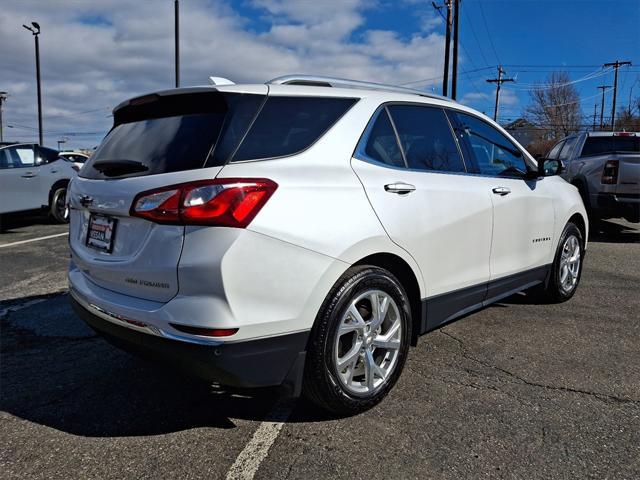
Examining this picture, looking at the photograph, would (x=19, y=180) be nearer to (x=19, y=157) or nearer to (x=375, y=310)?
(x=19, y=157)

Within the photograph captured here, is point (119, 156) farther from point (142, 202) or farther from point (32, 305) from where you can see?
point (32, 305)

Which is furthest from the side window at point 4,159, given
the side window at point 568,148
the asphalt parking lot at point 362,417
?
the side window at point 568,148

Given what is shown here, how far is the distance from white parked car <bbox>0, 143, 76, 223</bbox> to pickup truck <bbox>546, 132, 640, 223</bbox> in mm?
9685

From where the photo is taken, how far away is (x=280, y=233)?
7.75ft

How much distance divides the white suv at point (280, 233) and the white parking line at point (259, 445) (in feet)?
0.97

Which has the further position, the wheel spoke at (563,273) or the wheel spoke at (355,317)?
the wheel spoke at (563,273)

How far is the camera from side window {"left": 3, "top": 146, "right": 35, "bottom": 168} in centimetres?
995

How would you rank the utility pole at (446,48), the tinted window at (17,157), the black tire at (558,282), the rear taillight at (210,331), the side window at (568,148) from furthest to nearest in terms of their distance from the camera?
the utility pole at (446,48)
the side window at (568,148)
the tinted window at (17,157)
the black tire at (558,282)
the rear taillight at (210,331)

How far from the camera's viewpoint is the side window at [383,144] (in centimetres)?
296

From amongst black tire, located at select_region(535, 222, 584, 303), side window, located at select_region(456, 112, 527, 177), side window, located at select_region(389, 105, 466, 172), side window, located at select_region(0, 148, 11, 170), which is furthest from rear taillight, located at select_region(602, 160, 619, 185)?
side window, located at select_region(0, 148, 11, 170)

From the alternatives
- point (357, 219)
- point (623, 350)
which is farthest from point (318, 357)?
point (623, 350)

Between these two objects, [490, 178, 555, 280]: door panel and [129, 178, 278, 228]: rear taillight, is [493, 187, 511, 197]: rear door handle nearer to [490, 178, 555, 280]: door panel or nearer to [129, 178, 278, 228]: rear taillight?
[490, 178, 555, 280]: door panel

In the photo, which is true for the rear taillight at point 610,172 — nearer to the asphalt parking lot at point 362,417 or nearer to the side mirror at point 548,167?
the side mirror at point 548,167

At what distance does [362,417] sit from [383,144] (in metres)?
1.55
